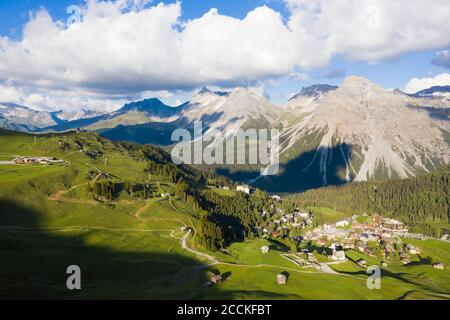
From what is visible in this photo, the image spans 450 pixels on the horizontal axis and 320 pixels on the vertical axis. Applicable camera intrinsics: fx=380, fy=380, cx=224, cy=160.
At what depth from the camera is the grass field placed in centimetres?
10225

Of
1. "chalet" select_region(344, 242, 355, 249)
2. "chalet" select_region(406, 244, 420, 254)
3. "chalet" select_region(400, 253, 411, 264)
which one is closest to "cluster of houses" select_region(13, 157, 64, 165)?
"chalet" select_region(344, 242, 355, 249)

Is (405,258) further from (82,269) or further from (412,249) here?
(82,269)

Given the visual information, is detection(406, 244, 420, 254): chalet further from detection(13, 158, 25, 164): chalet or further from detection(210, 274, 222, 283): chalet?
detection(13, 158, 25, 164): chalet

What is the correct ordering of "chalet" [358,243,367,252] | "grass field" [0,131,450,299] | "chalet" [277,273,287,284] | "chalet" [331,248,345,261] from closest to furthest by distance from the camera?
"grass field" [0,131,450,299]
"chalet" [277,273,287,284]
"chalet" [331,248,345,261]
"chalet" [358,243,367,252]

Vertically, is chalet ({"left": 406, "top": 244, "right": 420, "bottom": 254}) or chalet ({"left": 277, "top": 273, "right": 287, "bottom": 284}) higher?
chalet ({"left": 277, "top": 273, "right": 287, "bottom": 284})

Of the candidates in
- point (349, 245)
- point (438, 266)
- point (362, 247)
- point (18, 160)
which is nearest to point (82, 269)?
point (18, 160)

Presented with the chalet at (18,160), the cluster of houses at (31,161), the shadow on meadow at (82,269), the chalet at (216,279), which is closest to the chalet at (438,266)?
the shadow on meadow at (82,269)

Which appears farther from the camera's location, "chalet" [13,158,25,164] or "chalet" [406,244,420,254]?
"chalet" [406,244,420,254]

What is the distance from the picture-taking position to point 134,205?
17038 centimetres

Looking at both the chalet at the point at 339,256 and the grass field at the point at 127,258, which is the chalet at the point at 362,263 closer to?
the chalet at the point at 339,256

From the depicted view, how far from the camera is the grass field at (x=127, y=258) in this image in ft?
335

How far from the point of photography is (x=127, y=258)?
12450cm

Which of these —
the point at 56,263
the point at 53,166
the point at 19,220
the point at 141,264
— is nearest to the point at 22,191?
the point at 19,220
